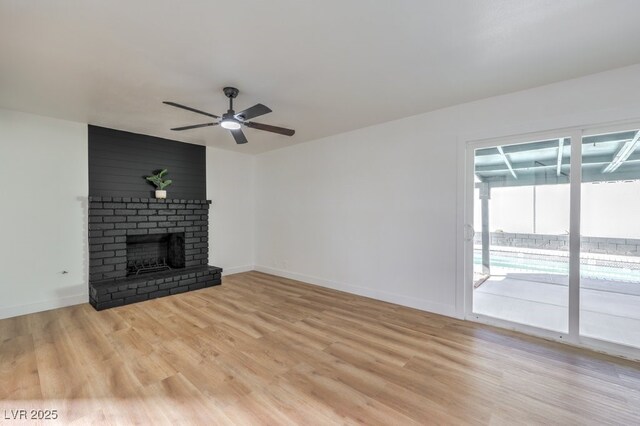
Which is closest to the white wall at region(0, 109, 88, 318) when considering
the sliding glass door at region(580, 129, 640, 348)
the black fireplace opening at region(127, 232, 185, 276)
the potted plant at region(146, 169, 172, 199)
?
the black fireplace opening at region(127, 232, 185, 276)

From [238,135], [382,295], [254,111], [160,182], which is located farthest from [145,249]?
[382,295]

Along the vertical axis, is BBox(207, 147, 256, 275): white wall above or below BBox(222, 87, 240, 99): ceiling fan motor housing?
below

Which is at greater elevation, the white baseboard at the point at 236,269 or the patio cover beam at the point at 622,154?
the patio cover beam at the point at 622,154

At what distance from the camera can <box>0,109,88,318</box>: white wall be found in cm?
342

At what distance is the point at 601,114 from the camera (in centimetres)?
255

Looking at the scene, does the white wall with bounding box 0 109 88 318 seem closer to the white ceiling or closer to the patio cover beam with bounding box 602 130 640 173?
the white ceiling

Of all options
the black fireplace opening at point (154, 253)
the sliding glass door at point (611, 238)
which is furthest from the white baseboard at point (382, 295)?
the black fireplace opening at point (154, 253)

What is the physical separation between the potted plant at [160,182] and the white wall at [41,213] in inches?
33.2

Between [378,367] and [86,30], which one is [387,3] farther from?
[378,367]

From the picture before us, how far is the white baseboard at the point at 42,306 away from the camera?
11.1 ft

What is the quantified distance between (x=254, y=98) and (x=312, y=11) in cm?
144

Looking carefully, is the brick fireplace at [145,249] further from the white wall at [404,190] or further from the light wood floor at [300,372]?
the white wall at [404,190]

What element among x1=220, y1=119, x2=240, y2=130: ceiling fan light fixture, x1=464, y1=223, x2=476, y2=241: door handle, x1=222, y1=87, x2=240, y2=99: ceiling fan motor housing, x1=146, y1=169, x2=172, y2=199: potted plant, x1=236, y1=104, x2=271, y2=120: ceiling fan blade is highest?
x1=222, y1=87, x2=240, y2=99: ceiling fan motor housing

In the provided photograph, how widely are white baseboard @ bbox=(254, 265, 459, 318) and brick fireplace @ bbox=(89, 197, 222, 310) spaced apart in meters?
1.41
